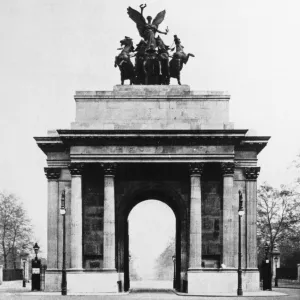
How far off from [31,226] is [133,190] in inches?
1887

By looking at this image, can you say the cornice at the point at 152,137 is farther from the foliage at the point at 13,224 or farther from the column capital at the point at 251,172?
the foliage at the point at 13,224

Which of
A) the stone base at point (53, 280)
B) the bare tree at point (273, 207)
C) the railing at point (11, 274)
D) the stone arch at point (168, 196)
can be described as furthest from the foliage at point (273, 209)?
the stone base at point (53, 280)

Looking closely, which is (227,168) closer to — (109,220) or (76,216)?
(109,220)

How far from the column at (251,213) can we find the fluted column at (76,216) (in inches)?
411

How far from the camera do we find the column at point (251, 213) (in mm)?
52625

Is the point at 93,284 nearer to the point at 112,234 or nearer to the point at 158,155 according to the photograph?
the point at 112,234

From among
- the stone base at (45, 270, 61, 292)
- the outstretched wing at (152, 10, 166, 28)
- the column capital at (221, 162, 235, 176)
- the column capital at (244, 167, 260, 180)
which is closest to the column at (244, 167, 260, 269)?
the column capital at (244, 167, 260, 180)

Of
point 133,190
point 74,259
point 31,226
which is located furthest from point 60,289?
point 31,226

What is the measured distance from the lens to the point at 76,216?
5091cm

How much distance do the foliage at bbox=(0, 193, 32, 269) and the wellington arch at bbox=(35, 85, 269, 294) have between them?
4098 centimetres

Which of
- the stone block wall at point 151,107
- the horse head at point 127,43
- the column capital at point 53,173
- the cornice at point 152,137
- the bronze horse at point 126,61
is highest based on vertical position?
the horse head at point 127,43

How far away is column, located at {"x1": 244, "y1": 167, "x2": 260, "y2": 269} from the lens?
173 ft

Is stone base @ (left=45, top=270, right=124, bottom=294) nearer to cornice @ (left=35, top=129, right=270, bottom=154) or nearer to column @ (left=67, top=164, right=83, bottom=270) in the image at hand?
column @ (left=67, top=164, right=83, bottom=270)

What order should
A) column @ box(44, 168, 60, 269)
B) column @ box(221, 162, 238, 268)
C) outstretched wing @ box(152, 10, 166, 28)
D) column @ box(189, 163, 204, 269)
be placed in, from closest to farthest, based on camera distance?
column @ box(189, 163, 204, 269) → column @ box(221, 162, 238, 268) → column @ box(44, 168, 60, 269) → outstretched wing @ box(152, 10, 166, 28)
